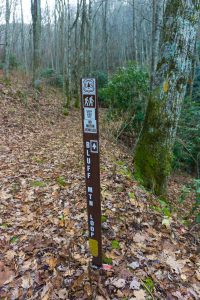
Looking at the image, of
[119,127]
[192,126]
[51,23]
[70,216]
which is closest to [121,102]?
[119,127]

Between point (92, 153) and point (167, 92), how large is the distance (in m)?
2.86

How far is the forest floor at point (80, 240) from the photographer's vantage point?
2.63m

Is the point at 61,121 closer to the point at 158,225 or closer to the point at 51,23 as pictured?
the point at 158,225

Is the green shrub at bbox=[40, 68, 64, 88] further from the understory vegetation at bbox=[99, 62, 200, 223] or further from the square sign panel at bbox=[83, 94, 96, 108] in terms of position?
the square sign panel at bbox=[83, 94, 96, 108]

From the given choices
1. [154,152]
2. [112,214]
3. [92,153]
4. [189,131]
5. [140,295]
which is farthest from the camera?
[189,131]

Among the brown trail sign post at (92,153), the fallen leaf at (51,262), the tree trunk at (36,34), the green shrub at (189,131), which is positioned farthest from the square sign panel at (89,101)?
the tree trunk at (36,34)

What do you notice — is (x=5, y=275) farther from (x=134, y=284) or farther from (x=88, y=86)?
(x=88, y=86)

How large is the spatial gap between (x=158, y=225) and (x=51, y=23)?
36.3 m

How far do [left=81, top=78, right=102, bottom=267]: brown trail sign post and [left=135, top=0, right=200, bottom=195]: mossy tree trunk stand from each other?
9.15ft

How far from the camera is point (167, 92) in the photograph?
468 centimetres

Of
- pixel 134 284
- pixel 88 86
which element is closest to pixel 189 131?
pixel 134 284

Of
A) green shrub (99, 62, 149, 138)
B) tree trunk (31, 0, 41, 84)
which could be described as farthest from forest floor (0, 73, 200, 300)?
tree trunk (31, 0, 41, 84)

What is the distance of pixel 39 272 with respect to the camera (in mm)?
2814

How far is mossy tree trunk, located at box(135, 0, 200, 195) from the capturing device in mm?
4434
